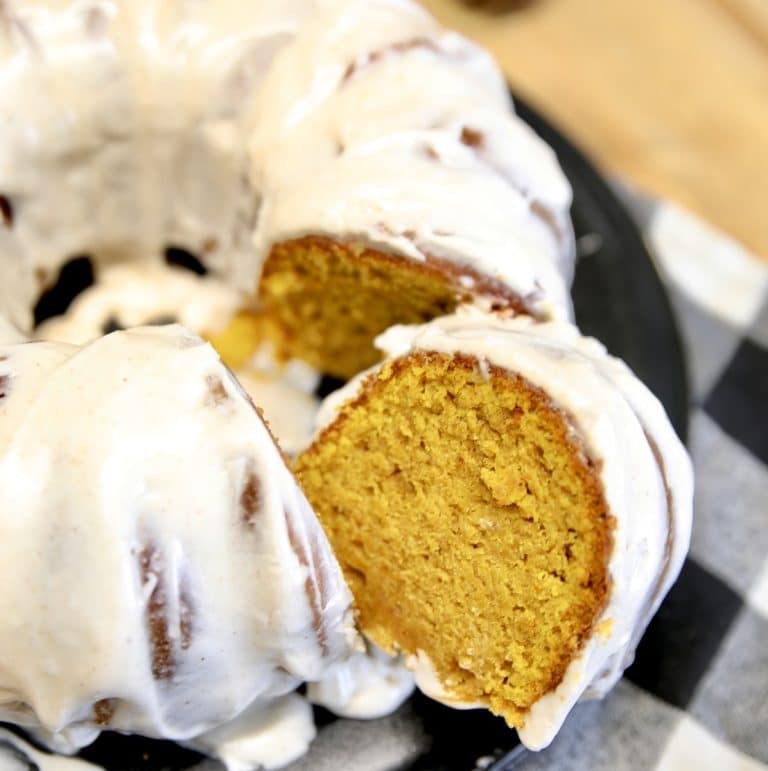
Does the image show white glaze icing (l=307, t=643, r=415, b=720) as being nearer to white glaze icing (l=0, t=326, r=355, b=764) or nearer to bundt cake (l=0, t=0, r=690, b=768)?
bundt cake (l=0, t=0, r=690, b=768)

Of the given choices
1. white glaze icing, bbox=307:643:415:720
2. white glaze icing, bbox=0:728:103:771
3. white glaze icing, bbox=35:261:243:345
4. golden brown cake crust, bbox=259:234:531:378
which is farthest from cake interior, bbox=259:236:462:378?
white glaze icing, bbox=0:728:103:771

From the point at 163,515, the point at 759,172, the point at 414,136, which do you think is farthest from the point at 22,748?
the point at 759,172

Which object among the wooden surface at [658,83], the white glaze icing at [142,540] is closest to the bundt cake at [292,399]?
the white glaze icing at [142,540]

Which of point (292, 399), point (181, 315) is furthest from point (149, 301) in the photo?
point (292, 399)

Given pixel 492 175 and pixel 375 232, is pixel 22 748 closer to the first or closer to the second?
pixel 375 232

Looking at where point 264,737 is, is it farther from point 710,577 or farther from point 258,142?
point 258,142

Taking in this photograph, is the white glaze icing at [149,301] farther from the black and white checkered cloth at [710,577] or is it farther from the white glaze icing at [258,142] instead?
the black and white checkered cloth at [710,577]
